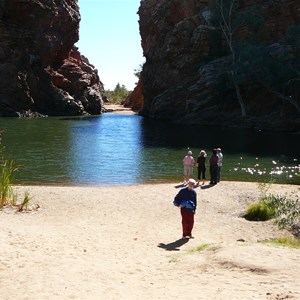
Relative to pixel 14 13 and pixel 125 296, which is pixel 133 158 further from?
pixel 14 13

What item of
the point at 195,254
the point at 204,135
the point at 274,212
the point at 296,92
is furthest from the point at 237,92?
the point at 195,254

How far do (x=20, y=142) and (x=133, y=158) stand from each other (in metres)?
16.1

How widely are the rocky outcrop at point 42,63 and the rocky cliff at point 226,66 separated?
2383 cm

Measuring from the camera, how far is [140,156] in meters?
38.9

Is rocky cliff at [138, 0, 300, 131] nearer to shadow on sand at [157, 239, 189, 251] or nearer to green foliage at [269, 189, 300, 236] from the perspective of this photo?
green foliage at [269, 189, 300, 236]

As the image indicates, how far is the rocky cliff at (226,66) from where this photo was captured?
204 feet

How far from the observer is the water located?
2995cm

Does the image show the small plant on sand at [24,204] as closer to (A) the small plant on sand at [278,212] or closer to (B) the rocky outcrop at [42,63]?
(A) the small plant on sand at [278,212]

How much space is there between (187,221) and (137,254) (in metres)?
2.68

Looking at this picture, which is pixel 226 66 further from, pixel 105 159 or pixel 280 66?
pixel 105 159

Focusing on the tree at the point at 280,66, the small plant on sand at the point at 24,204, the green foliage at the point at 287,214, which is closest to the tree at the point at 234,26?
the tree at the point at 280,66

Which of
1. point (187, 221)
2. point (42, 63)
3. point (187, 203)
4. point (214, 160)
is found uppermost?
point (42, 63)

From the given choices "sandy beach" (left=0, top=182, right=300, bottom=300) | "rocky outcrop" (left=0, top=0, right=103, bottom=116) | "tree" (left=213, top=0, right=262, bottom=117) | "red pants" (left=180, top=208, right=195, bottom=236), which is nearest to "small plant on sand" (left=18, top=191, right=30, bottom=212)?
"sandy beach" (left=0, top=182, right=300, bottom=300)

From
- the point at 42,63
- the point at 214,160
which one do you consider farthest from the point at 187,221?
the point at 42,63
